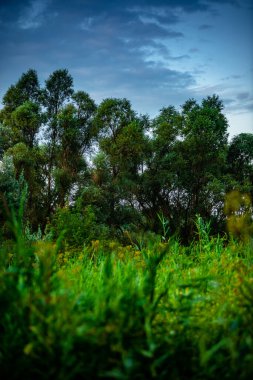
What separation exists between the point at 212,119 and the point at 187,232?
10.4 m

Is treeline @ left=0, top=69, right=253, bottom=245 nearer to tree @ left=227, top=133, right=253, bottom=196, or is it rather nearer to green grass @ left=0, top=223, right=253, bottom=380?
tree @ left=227, top=133, right=253, bottom=196

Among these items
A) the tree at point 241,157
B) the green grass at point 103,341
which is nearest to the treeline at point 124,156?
the tree at point 241,157

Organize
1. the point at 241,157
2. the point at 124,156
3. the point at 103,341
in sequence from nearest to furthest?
the point at 103,341 → the point at 124,156 → the point at 241,157

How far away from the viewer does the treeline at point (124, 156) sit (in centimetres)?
2973

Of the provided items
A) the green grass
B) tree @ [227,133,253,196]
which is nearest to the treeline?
tree @ [227,133,253,196]

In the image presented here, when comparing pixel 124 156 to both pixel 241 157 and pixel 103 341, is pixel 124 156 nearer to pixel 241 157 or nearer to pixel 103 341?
pixel 241 157

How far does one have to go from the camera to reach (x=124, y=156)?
32562 millimetres

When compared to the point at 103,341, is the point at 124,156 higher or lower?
higher

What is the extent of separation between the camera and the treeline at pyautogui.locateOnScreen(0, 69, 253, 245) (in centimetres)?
2973

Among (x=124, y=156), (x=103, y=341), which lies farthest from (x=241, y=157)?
(x=103, y=341)

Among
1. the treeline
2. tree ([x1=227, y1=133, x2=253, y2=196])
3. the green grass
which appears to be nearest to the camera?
the green grass

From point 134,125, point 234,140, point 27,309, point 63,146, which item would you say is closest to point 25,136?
point 63,146

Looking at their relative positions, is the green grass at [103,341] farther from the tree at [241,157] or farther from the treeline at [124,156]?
the tree at [241,157]

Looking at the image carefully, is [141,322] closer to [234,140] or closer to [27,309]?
[27,309]
